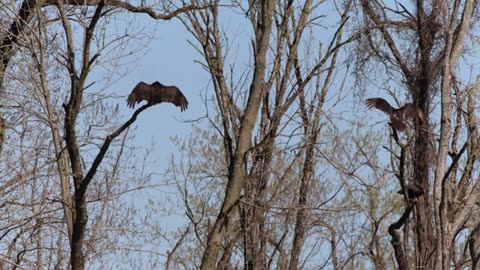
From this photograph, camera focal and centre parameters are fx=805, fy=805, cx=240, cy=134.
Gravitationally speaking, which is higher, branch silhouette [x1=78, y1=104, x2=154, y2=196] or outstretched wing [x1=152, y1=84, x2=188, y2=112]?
outstretched wing [x1=152, y1=84, x2=188, y2=112]

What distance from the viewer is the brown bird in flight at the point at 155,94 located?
523 cm

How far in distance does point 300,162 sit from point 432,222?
1.74 meters

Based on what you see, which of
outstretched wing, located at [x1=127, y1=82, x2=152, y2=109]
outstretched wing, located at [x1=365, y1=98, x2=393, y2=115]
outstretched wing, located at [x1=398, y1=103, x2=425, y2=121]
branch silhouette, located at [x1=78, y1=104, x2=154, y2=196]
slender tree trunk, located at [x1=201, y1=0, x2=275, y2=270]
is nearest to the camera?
branch silhouette, located at [x1=78, y1=104, x2=154, y2=196]

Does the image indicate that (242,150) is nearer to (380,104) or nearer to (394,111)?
(380,104)

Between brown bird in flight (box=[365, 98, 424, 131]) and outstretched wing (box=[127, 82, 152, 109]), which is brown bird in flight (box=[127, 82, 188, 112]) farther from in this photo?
brown bird in flight (box=[365, 98, 424, 131])

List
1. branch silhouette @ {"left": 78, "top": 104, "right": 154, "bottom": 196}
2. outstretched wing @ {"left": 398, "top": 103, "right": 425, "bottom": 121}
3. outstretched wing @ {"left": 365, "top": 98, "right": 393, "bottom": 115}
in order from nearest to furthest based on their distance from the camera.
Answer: branch silhouette @ {"left": 78, "top": 104, "right": 154, "bottom": 196}
outstretched wing @ {"left": 365, "top": 98, "right": 393, "bottom": 115}
outstretched wing @ {"left": 398, "top": 103, "right": 425, "bottom": 121}

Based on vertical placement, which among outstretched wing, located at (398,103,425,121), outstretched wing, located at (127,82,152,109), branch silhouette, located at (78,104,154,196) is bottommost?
branch silhouette, located at (78,104,154,196)

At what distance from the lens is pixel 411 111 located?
854cm

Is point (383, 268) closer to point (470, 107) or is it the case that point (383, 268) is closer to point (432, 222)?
point (432, 222)

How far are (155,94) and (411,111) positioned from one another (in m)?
4.03

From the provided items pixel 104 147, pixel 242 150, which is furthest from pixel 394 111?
pixel 104 147

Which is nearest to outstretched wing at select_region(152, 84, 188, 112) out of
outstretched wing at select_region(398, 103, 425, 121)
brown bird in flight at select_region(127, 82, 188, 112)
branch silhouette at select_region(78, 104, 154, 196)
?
brown bird in flight at select_region(127, 82, 188, 112)

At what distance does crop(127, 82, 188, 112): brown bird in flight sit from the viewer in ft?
17.2

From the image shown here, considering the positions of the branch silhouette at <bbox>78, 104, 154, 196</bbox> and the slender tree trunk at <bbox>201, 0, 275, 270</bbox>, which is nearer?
the branch silhouette at <bbox>78, 104, 154, 196</bbox>
